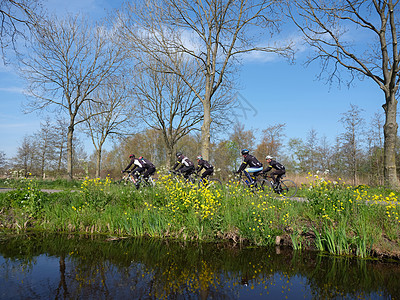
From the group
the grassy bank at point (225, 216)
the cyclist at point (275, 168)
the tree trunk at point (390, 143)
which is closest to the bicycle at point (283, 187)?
the cyclist at point (275, 168)

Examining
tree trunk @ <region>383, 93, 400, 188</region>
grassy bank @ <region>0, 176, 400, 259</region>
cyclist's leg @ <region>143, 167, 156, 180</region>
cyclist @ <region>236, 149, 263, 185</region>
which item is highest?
tree trunk @ <region>383, 93, 400, 188</region>

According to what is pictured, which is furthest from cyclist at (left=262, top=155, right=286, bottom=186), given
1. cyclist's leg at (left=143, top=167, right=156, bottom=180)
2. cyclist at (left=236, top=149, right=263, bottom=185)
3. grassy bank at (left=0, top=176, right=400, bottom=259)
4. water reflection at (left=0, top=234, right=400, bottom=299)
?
water reflection at (left=0, top=234, right=400, bottom=299)

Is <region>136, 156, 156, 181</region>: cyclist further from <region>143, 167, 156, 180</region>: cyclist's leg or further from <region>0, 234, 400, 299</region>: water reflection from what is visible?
<region>0, 234, 400, 299</region>: water reflection

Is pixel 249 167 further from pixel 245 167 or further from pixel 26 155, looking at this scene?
pixel 26 155

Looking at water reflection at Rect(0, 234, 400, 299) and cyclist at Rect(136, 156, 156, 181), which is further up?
cyclist at Rect(136, 156, 156, 181)

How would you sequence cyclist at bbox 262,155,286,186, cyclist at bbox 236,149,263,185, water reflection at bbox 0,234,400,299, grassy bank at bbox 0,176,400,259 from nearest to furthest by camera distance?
1. water reflection at bbox 0,234,400,299
2. grassy bank at bbox 0,176,400,259
3. cyclist at bbox 236,149,263,185
4. cyclist at bbox 262,155,286,186

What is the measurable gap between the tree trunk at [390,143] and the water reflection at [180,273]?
9.86 m

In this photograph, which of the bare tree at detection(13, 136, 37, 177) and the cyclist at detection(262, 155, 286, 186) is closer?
the cyclist at detection(262, 155, 286, 186)

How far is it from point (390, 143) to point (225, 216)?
11.3m

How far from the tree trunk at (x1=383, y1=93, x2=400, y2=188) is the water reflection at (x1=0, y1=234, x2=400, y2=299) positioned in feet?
32.4

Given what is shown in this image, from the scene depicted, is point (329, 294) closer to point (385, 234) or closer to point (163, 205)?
point (385, 234)

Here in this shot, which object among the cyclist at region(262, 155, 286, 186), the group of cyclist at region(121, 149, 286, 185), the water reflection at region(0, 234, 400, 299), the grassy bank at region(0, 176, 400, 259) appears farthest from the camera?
the cyclist at region(262, 155, 286, 186)

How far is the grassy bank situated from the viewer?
5.75 meters

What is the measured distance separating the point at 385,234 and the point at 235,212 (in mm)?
3167
